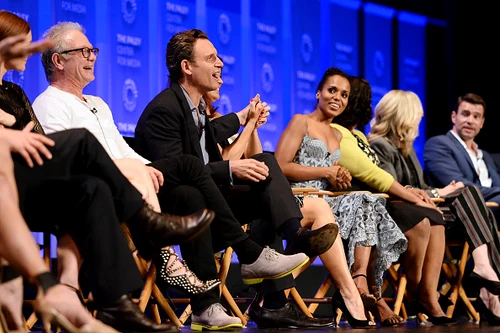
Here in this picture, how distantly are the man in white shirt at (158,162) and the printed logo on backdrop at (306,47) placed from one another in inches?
128

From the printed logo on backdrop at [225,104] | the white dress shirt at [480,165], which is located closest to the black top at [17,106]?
the printed logo on backdrop at [225,104]

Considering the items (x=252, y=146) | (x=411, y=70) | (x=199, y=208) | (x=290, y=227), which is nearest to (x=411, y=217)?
(x=252, y=146)

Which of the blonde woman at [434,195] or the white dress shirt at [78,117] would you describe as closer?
the white dress shirt at [78,117]

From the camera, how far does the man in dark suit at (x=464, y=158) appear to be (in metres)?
5.46

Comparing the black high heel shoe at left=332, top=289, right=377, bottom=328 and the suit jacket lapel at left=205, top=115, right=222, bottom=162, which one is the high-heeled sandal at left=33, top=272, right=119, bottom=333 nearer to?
the suit jacket lapel at left=205, top=115, right=222, bottom=162

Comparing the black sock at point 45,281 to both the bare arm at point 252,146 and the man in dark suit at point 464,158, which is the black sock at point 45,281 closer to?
the bare arm at point 252,146

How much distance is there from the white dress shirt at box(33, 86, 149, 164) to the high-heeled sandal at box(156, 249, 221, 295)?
0.48 m

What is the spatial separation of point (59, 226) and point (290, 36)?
4.22 m

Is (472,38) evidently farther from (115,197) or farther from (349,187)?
(115,197)

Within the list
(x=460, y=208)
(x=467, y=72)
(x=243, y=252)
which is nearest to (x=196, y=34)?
(x=243, y=252)

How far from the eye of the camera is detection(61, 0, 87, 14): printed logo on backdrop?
4.96 metres

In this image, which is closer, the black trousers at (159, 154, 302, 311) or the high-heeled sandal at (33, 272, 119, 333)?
the high-heeled sandal at (33, 272, 119, 333)

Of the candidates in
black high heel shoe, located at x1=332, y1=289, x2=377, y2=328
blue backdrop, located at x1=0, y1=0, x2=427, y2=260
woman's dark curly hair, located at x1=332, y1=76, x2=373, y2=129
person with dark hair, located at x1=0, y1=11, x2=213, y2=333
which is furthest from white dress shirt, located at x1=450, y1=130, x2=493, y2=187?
person with dark hair, located at x1=0, y1=11, x2=213, y2=333

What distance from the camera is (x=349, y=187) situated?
4504mm
